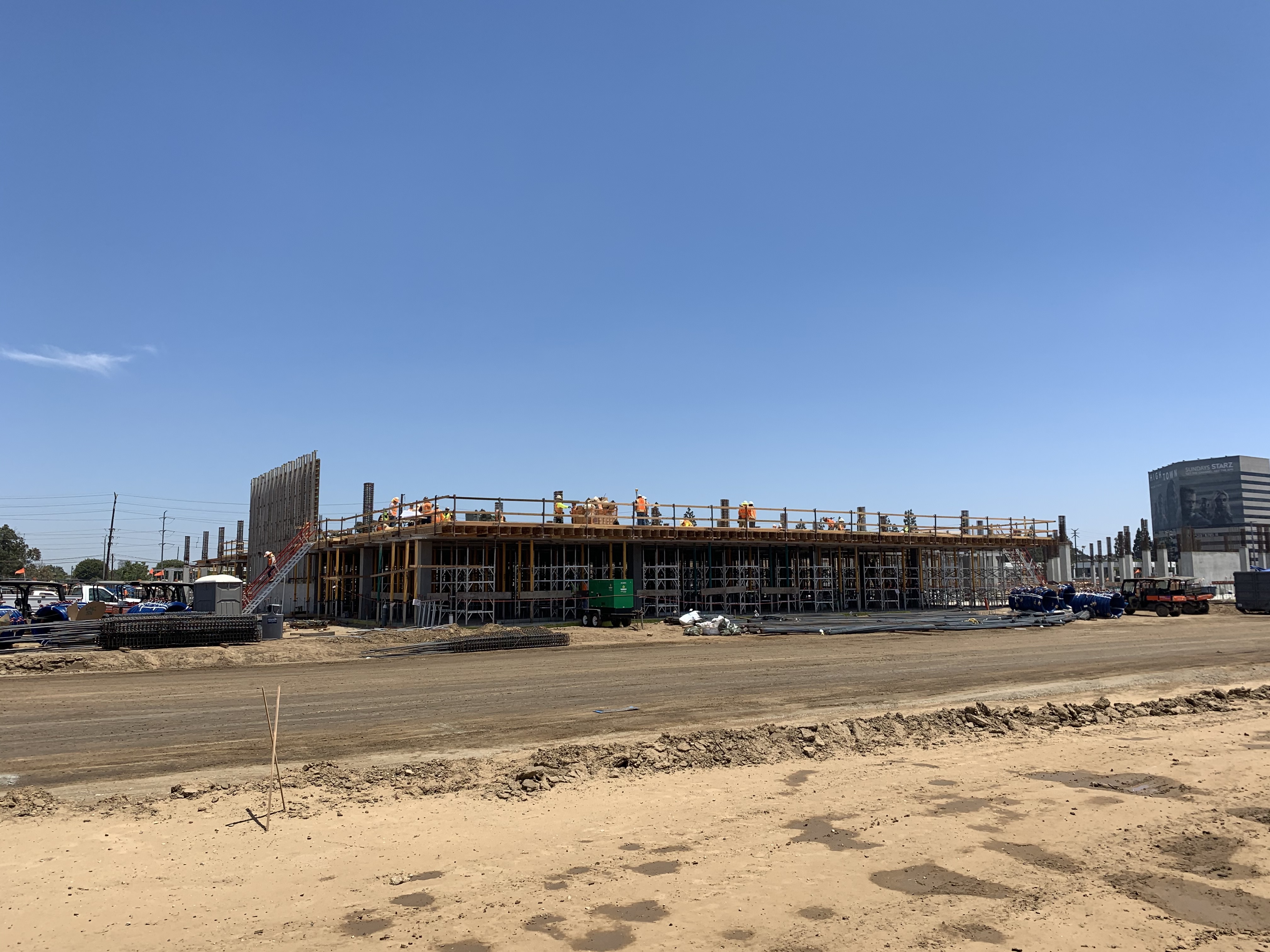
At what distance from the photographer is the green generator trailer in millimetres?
30625

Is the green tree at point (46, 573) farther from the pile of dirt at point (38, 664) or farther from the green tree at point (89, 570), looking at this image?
the pile of dirt at point (38, 664)

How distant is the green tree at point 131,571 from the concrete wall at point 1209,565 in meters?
97.2

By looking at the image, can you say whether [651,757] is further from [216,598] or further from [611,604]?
[216,598]

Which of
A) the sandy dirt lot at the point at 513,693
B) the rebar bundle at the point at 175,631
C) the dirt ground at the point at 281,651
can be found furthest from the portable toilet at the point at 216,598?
the sandy dirt lot at the point at 513,693

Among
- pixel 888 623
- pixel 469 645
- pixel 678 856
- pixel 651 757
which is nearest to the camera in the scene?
pixel 678 856

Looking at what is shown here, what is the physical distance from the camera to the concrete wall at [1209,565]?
222 feet

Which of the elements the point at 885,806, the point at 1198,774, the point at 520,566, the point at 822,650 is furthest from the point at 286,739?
the point at 520,566

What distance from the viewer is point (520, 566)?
109 feet

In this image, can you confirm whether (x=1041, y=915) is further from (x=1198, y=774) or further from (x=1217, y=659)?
(x=1217, y=659)

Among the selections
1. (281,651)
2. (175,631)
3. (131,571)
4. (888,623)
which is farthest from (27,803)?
(131,571)

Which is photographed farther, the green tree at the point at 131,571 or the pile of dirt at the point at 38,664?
the green tree at the point at 131,571

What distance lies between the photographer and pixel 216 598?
1131 inches

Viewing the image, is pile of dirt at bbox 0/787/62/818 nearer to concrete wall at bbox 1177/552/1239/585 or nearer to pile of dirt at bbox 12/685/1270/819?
pile of dirt at bbox 12/685/1270/819

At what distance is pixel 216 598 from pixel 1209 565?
249 ft
